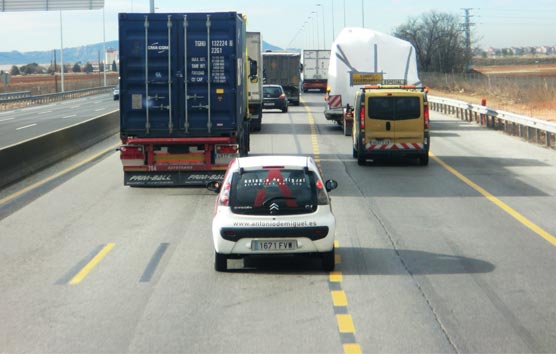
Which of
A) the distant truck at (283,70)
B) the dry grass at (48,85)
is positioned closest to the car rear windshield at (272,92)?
the distant truck at (283,70)

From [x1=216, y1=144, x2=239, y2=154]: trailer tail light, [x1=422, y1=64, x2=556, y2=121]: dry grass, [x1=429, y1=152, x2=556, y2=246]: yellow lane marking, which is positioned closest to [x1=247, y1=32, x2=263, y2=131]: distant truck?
[x1=422, y1=64, x2=556, y2=121]: dry grass

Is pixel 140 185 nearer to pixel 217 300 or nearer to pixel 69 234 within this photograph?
pixel 69 234

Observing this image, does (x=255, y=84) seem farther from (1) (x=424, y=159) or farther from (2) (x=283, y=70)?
(2) (x=283, y=70)

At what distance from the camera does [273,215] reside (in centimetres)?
1148

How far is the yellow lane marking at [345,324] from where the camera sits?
29.4 ft

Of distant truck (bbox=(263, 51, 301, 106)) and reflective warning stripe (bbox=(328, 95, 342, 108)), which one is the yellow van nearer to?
reflective warning stripe (bbox=(328, 95, 342, 108))

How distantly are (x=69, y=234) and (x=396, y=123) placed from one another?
11.4 meters

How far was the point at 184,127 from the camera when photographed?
19938mm

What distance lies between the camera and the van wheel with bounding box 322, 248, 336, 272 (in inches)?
458

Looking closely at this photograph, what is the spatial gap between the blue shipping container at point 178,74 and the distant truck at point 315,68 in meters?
60.9

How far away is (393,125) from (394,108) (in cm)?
42

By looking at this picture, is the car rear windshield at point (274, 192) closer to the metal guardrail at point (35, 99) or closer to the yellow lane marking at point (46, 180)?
the yellow lane marking at point (46, 180)

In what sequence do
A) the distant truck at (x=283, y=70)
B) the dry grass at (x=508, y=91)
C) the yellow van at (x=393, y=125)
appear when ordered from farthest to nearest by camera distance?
the distant truck at (x=283, y=70) < the dry grass at (x=508, y=91) < the yellow van at (x=393, y=125)

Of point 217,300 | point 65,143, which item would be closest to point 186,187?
point 65,143
